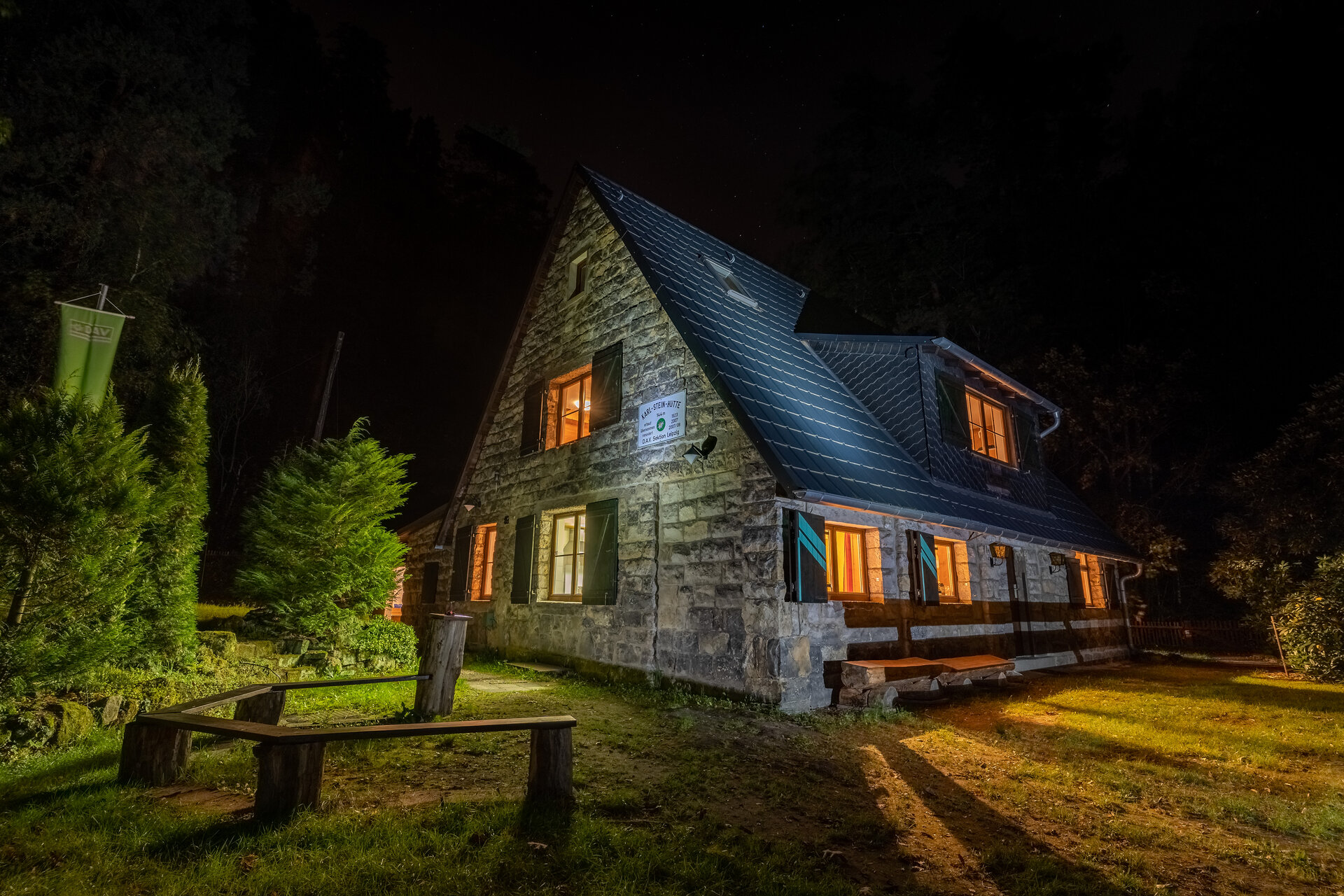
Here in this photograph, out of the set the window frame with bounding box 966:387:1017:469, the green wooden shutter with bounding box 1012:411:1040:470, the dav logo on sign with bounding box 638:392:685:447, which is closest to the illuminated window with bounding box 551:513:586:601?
the dav logo on sign with bounding box 638:392:685:447

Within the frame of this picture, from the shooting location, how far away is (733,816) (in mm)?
4082

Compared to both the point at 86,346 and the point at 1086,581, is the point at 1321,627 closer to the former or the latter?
the point at 1086,581

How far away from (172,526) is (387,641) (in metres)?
3.30

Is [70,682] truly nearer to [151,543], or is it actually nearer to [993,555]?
[151,543]

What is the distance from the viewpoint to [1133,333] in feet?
72.6

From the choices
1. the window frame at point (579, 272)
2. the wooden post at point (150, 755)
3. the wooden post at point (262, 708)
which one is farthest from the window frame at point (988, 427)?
the wooden post at point (150, 755)

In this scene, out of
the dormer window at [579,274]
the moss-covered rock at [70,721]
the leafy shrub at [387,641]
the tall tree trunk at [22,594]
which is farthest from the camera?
the dormer window at [579,274]

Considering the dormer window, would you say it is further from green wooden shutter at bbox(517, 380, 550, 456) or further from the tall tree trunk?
the tall tree trunk

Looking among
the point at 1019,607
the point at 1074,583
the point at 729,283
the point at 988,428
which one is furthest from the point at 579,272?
the point at 1074,583

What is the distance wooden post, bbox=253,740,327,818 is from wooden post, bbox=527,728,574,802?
4.09 ft

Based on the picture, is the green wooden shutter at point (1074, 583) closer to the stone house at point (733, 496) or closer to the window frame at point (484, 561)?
the stone house at point (733, 496)

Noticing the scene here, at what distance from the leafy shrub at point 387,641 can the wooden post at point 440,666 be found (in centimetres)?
343

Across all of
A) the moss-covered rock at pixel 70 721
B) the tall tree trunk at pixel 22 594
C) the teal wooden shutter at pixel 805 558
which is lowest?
the moss-covered rock at pixel 70 721

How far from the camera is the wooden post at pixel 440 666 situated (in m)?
6.34
